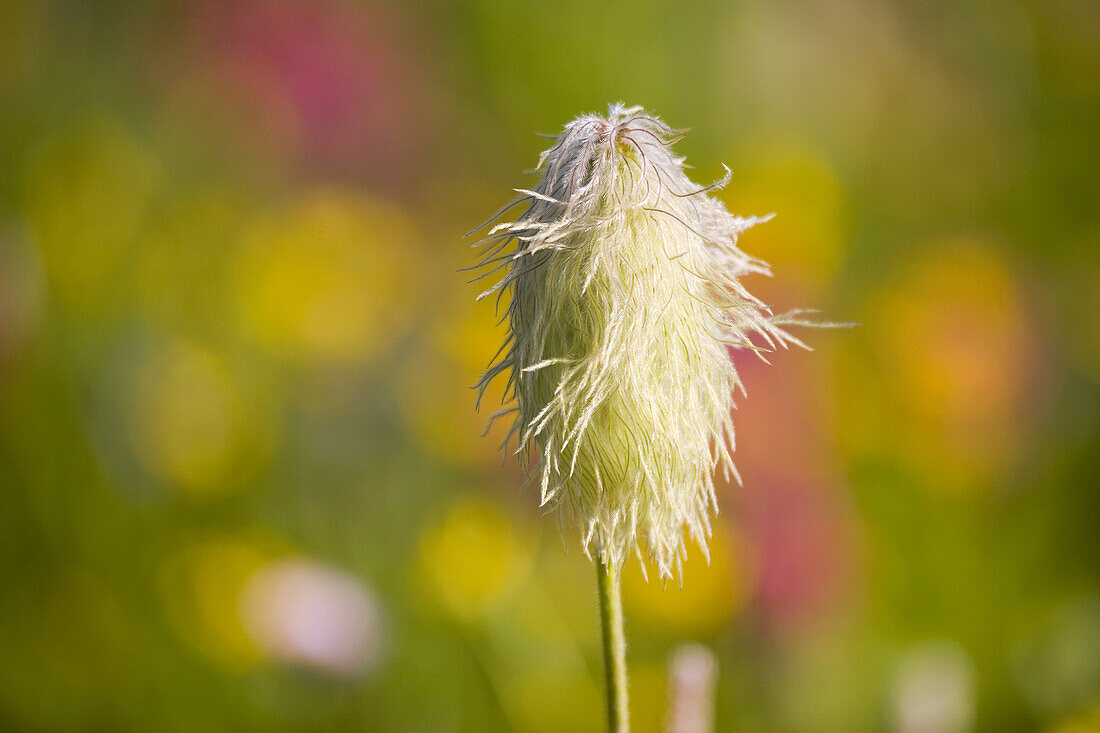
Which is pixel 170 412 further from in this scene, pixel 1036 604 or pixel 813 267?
pixel 1036 604

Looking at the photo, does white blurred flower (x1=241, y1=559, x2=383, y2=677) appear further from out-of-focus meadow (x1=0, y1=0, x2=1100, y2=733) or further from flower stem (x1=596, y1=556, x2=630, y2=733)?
flower stem (x1=596, y1=556, x2=630, y2=733)

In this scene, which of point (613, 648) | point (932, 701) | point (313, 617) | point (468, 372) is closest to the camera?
point (613, 648)

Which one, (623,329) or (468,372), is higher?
(468,372)

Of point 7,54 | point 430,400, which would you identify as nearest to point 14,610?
point 430,400

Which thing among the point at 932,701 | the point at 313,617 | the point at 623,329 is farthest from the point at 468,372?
the point at 623,329

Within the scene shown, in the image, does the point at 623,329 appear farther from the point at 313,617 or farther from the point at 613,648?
the point at 313,617

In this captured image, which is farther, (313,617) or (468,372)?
(468,372)

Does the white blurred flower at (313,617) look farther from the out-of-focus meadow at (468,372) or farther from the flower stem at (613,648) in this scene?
the flower stem at (613,648)

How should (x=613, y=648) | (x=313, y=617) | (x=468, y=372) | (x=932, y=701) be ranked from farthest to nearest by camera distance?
(x=468, y=372) < (x=313, y=617) < (x=932, y=701) < (x=613, y=648)

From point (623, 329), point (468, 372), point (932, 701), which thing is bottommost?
point (932, 701)
